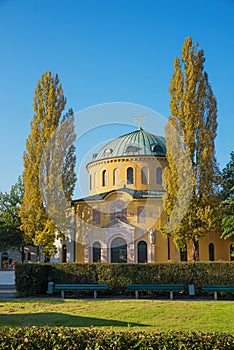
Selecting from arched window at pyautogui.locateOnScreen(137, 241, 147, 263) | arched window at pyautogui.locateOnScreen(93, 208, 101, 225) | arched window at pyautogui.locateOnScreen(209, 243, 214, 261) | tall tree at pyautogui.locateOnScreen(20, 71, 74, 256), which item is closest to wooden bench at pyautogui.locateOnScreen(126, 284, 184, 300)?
tall tree at pyautogui.locateOnScreen(20, 71, 74, 256)

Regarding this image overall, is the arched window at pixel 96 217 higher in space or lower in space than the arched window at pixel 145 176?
lower

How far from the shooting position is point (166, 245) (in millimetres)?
39438

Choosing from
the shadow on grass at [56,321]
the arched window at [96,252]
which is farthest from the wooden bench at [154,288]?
the arched window at [96,252]

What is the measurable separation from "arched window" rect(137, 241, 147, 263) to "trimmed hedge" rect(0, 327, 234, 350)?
31761 mm

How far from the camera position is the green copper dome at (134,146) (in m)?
45.4

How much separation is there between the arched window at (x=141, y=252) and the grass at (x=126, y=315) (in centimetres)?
2267

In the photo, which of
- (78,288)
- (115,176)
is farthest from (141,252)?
(78,288)

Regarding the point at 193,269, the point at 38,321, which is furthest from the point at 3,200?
the point at 38,321

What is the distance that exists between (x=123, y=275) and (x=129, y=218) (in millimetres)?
19196

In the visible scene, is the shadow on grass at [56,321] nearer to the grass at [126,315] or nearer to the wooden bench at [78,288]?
the grass at [126,315]

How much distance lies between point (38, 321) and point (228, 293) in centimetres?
1038

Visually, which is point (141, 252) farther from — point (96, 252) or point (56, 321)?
point (56, 321)

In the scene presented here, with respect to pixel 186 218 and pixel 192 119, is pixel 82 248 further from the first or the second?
pixel 192 119


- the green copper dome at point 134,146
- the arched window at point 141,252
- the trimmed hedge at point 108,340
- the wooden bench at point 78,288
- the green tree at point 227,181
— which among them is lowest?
the wooden bench at point 78,288
